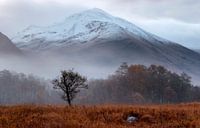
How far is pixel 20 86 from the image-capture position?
168125 millimetres

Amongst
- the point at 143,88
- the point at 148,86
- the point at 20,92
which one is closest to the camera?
the point at 143,88

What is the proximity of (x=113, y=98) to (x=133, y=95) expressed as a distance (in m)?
12.8

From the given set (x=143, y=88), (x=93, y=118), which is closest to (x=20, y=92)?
(x=143, y=88)

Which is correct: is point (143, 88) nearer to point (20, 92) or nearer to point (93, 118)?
point (20, 92)

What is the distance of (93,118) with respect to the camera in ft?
65.5

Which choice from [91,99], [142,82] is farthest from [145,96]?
[91,99]

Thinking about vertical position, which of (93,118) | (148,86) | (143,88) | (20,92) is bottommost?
(93,118)

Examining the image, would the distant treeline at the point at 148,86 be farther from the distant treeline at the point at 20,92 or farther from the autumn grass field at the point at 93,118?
the autumn grass field at the point at 93,118

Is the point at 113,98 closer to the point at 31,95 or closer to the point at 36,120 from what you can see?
the point at 31,95

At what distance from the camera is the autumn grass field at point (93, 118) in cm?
1714

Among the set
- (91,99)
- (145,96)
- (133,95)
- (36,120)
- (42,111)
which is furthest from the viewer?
(91,99)

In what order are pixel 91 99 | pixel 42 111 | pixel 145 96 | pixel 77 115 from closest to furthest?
pixel 77 115
pixel 42 111
pixel 145 96
pixel 91 99

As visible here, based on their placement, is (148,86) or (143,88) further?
(148,86)

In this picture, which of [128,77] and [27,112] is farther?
[128,77]
